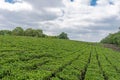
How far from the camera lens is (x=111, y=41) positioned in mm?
139500

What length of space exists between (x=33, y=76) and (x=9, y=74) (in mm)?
1862

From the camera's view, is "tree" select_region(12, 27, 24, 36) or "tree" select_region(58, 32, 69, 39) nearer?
"tree" select_region(12, 27, 24, 36)

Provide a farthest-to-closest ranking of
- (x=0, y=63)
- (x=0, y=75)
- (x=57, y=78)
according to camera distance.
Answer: (x=0, y=63) < (x=57, y=78) < (x=0, y=75)

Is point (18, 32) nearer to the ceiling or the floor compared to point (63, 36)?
nearer to the ceiling

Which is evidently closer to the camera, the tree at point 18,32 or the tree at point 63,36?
the tree at point 18,32

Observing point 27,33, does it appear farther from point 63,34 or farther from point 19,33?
point 63,34

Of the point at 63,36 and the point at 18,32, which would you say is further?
the point at 63,36

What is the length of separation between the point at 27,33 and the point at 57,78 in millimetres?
→ 101855

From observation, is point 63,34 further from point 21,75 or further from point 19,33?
point 21,75

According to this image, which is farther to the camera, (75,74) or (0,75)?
(75,74)

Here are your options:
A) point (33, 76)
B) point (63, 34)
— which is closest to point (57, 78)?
point (33, 76)

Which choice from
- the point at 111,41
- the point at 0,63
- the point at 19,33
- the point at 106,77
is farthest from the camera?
the point at 111,41

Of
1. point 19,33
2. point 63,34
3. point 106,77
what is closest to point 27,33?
point 19,33

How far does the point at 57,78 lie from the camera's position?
61.3 feet
